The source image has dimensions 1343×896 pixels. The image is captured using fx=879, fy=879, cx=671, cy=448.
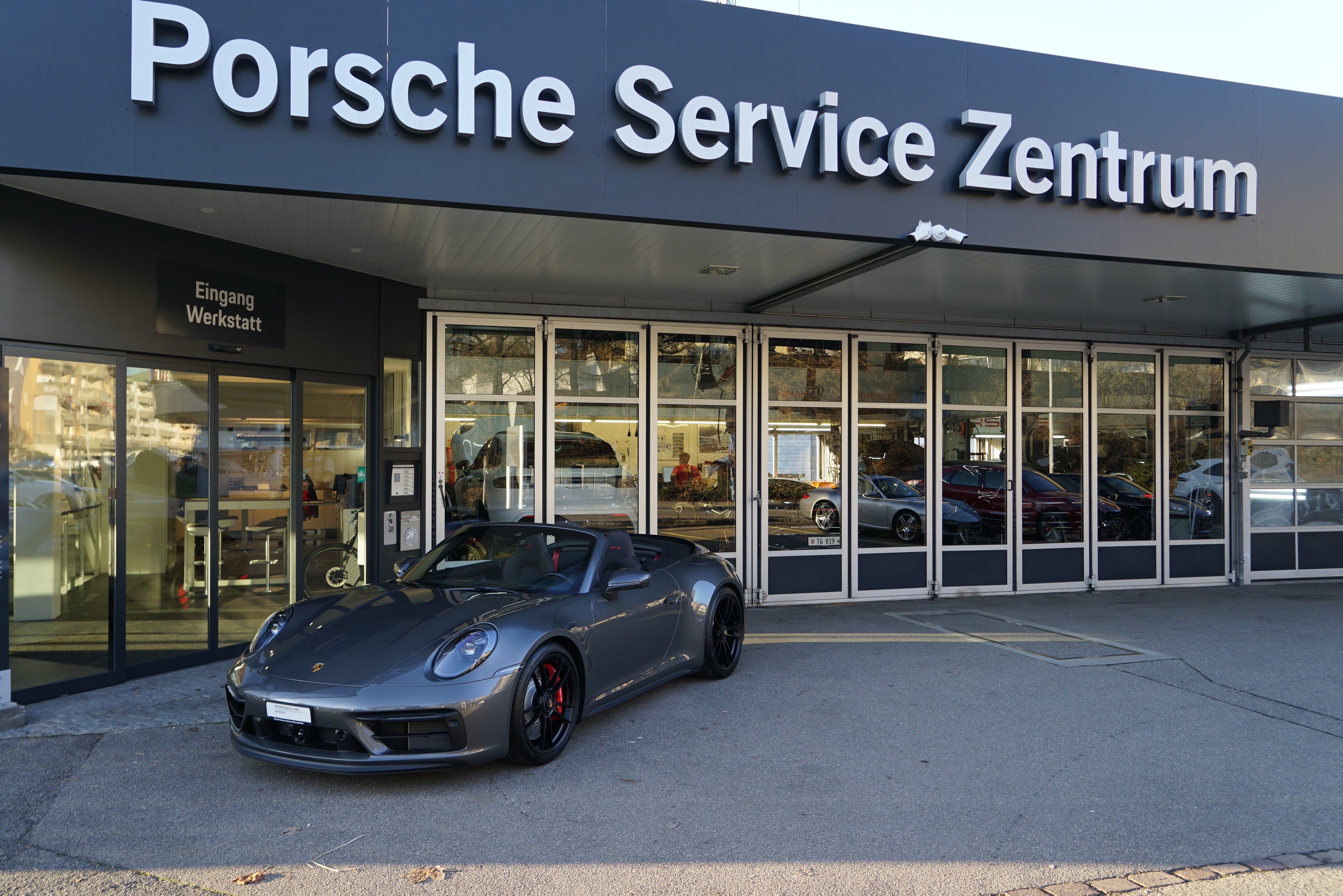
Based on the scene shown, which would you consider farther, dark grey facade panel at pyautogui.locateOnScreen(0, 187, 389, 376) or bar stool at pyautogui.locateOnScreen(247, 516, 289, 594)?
bar stool at pyautogui.locateOnScreen(247, 516, 289, 594)

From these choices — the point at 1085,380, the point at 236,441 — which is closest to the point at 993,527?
the point at 1085,380

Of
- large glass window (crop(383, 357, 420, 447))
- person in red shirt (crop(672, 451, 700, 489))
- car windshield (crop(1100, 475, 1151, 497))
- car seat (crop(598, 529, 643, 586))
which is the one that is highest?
large glass window (crop(383, 357, 420, 447))

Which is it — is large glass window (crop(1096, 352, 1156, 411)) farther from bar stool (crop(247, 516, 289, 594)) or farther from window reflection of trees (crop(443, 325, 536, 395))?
bar stool (crop(247, 516, 289, 594))

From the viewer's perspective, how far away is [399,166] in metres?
5.68

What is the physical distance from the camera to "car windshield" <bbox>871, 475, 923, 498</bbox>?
10.5 m

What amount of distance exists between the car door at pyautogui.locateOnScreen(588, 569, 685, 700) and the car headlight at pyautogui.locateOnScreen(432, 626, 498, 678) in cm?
71

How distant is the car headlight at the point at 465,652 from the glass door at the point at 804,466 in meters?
5.85

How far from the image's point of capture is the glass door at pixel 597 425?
30.6 ft

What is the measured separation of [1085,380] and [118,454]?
10654mm

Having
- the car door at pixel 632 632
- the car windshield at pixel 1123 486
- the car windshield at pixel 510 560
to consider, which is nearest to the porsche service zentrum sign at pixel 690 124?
the car windshield at pixel 510 560

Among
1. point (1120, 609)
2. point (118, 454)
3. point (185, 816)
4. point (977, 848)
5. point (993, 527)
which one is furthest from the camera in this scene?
point (993, 527)

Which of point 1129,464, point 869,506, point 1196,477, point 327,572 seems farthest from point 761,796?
point 1196,477

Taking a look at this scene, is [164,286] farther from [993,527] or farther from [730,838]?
[993,527]

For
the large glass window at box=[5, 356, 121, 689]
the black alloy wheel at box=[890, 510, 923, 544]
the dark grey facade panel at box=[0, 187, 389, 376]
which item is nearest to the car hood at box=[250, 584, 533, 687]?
the large glass window at box=[5, 356, 121, 689]
